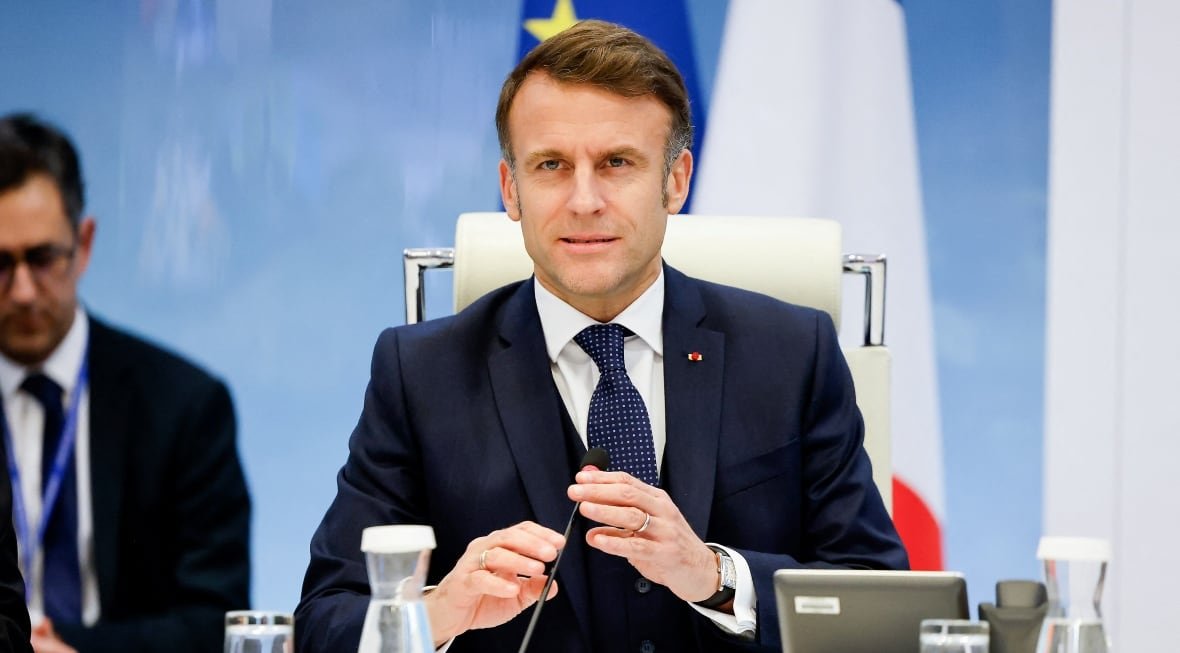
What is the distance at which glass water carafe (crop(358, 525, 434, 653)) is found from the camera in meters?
1.26

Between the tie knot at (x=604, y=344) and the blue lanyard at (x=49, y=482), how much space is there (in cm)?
217

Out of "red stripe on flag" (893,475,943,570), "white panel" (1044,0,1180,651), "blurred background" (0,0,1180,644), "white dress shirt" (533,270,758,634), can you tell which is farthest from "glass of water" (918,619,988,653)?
"white panel" (1044,0,1180,651)

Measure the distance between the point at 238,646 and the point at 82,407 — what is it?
2827 mm

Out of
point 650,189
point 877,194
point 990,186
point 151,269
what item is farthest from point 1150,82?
point 151,269

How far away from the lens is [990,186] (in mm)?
3951

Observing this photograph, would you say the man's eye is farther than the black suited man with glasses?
Yes

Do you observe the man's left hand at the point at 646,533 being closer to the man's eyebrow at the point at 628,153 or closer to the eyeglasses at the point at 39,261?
the man's eyebrow at the point at 628,153

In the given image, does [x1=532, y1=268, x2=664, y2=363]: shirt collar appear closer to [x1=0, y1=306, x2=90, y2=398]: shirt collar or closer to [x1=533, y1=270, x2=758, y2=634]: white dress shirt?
[x1=533, y1=270, x2=758, y2=634]: white dress shirt

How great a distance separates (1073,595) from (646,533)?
22.5 inches

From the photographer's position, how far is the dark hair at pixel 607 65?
7.00 feet

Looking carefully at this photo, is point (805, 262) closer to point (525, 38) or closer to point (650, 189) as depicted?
point (650, 189)

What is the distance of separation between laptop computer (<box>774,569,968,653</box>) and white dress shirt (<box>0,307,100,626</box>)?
9.42ft

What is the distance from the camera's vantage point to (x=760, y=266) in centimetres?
239

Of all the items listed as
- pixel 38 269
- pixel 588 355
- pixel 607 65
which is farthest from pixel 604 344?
pixel 38 269
